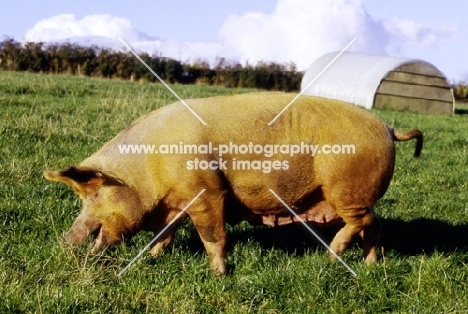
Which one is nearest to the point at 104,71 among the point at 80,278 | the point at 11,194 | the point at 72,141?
the point at 72,141

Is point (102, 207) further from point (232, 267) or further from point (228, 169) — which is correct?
point (232, 267)

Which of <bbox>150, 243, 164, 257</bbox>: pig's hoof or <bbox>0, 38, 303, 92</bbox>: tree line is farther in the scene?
<bbox>0, 38, 303, 92</bbox>: tree line

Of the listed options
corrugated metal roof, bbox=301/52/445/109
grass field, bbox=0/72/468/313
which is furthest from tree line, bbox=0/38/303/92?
grass field, bbox=0/72/468/313

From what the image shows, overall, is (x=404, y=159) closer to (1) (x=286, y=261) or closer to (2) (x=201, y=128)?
(1) (x=286, y=261)

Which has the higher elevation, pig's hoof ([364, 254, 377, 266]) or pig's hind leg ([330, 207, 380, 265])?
pig's hind leg ([330, 207, 380, 265])

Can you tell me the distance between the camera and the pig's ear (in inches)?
174

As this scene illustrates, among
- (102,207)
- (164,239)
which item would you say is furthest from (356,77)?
(102,207)

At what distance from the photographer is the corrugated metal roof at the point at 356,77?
2270cm

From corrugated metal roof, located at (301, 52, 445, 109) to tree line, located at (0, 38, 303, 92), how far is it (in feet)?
25.9

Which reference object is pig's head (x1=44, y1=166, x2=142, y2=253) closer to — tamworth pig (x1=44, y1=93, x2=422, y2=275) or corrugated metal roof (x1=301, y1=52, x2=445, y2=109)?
tamworth pig (x1=44, y1=93, x2=422, y2=275)

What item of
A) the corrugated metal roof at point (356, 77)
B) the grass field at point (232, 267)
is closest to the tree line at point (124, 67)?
the corrugated metal roof at point (356, 77)

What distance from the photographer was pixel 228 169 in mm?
4609

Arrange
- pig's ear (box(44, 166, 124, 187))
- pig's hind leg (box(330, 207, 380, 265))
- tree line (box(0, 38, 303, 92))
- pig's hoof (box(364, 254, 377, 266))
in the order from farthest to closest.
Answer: tree line (box(0, 38, 303, 92)) < pig's hoof (box(364, 254, 377, 266)) < pig's hind leg (box(330, 207, 380, 265)) < pig's ear (box(44, 166, 124, 187))

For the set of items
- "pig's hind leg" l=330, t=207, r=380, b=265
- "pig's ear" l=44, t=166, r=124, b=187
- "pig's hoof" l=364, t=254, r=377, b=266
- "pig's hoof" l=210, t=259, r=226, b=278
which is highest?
"pig's ear" l=44, t=166, r=124, b=187
